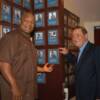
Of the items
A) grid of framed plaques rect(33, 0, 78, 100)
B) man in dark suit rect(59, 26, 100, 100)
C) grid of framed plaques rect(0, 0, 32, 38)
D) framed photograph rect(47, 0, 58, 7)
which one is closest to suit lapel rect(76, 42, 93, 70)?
man in dark suit rect(59, 26, 100, 100)

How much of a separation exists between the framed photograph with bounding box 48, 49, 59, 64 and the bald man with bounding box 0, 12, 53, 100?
497mm

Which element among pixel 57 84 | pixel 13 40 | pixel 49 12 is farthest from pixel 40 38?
pixel 13 40

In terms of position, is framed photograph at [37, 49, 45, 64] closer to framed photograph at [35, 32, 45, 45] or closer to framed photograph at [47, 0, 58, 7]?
framed photograph at [35, 32, 45, 45]

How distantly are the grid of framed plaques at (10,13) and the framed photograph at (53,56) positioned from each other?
19.8 inches

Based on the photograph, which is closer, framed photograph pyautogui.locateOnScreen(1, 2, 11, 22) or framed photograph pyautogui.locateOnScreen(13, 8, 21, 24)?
framed photograph pyautogui.locateOnScreen(1, 2, 11, 22)

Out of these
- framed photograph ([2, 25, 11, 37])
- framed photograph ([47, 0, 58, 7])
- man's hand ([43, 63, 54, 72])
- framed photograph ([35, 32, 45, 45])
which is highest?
framed photograph ([47, 0, 58, 7])

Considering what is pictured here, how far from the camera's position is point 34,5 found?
108 inches

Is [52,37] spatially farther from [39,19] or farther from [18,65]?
[18,65]

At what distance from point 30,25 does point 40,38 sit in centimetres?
62

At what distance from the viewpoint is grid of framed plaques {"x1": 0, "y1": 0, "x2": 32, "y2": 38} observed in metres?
2.19

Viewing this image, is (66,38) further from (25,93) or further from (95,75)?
(25,93)

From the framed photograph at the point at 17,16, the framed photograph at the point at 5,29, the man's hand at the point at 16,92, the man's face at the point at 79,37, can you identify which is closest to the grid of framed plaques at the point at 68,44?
the man's face at the point at 79,37

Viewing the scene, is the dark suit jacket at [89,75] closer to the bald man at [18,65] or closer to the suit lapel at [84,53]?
the suit lapel at [84,53]

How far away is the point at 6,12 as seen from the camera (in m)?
2.24
